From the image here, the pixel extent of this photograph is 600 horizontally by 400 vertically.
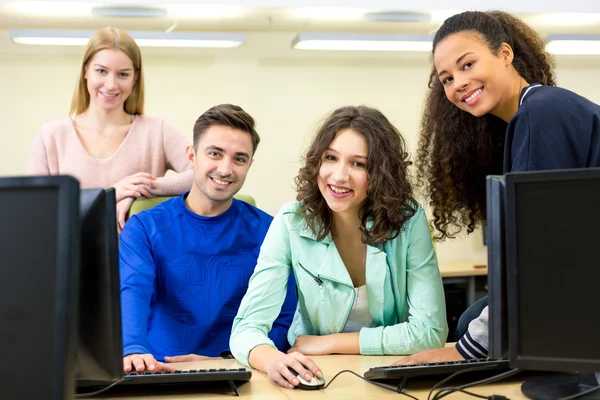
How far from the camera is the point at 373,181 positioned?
6.34 feet

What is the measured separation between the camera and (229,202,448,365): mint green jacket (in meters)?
1.80

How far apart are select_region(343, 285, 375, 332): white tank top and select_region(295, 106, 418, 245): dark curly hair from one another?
144mm

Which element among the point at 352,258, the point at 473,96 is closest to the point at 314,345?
the point at 352,258

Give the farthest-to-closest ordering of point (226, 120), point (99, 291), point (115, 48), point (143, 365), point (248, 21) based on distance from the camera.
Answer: point (248, 21), point (115, 48), point (226, 120), point (143, 365), point (99, 291)

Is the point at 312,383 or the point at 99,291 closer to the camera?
the point at 99,291

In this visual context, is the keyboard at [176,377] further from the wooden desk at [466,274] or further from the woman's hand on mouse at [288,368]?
the wooden desk at [466,274]

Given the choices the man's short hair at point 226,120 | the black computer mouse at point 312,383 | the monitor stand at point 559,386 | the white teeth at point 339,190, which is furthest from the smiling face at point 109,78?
the monitor stand at point 559,386

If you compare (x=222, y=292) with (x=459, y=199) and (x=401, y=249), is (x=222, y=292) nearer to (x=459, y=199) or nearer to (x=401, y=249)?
(x=401, y=249)

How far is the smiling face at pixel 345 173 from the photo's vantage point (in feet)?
6.26

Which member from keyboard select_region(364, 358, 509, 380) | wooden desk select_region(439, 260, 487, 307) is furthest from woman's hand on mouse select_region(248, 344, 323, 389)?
wooden desk select_region(439, 260, 487, 307)

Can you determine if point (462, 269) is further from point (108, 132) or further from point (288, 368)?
point (288, 368)

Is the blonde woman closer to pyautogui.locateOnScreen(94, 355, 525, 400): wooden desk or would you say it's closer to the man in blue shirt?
the man in blue shirt

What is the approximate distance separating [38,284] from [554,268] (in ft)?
2.68

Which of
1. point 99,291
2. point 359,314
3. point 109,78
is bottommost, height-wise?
point 359,314
